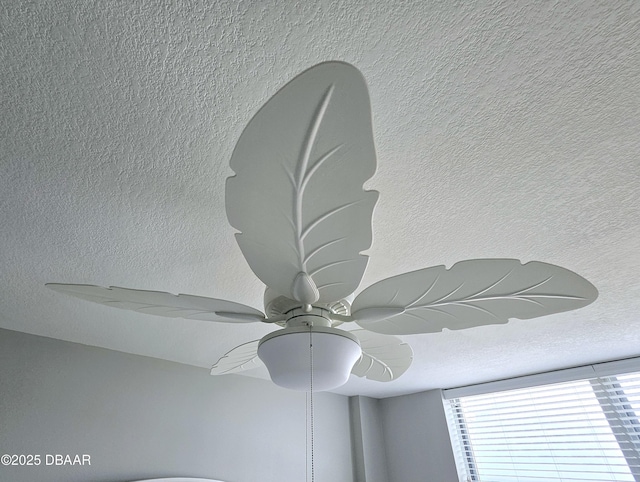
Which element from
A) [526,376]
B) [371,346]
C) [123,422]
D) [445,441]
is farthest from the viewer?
[445,441]

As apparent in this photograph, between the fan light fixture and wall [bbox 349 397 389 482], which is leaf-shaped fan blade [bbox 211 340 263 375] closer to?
the fan light fixture

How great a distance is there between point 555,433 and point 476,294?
2.36 meters

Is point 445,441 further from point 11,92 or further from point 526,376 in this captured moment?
point 11,92

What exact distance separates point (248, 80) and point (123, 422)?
1963 millimetres

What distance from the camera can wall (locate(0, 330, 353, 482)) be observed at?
5.39ft

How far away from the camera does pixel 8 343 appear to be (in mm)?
1678

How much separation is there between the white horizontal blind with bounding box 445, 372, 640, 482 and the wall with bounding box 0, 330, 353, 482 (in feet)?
3.73

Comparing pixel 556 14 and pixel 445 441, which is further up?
pixel 556 14

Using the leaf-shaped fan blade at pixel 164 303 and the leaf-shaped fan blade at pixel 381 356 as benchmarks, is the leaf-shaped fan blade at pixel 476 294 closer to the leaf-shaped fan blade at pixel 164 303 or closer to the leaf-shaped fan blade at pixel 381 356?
the leaf-shaped fan blade at pixel 381 356

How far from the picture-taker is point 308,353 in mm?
725

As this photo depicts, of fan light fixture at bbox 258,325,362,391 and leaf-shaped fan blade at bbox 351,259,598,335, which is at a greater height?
leaf-shaped fan blade at bbox 351,259,598,335

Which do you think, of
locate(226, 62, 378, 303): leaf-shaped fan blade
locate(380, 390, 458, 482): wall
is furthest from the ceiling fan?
locate(380, 390, 458, 482): wall

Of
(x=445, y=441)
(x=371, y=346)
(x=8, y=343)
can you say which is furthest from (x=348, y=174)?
(x=445, y=441)

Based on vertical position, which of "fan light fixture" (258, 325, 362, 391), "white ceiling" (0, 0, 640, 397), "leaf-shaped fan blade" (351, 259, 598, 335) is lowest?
"fan light fixture" (258, 325, 362, 391)
